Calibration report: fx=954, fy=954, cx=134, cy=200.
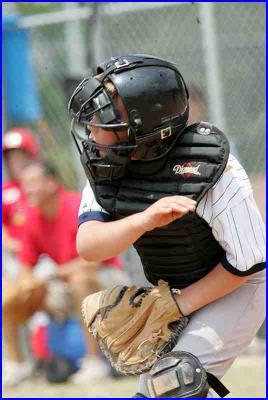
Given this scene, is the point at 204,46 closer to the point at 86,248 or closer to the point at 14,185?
the point at 14,185

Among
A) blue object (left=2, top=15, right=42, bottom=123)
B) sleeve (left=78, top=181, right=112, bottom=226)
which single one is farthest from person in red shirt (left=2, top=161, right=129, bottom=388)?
sleeve (left=78, top=181, right=112, bottom=226)

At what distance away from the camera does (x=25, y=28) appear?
294 inches

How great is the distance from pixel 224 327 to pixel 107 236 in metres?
0.58

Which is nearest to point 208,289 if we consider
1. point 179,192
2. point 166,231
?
point 166,231

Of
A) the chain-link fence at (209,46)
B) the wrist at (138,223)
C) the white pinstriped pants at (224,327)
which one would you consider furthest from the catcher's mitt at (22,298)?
the wrist at (138,223)

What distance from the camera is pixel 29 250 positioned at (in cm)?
704

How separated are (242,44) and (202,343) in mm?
3317

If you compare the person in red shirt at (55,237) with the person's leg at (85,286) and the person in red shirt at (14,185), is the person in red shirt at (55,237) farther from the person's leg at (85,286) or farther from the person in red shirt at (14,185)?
the person in red shirt at (14,185)

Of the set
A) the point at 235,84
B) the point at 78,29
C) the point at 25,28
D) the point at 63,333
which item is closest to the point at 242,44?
the point at 235,84

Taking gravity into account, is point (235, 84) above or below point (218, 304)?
below

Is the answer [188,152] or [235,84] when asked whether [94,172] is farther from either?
[235,84]

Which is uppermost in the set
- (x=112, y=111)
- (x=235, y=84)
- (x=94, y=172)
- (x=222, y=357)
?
(x=112, y=111)

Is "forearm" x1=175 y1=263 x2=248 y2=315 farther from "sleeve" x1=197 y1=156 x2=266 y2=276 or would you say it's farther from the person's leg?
the person's leg

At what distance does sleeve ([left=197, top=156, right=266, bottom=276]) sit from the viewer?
11.2ft
